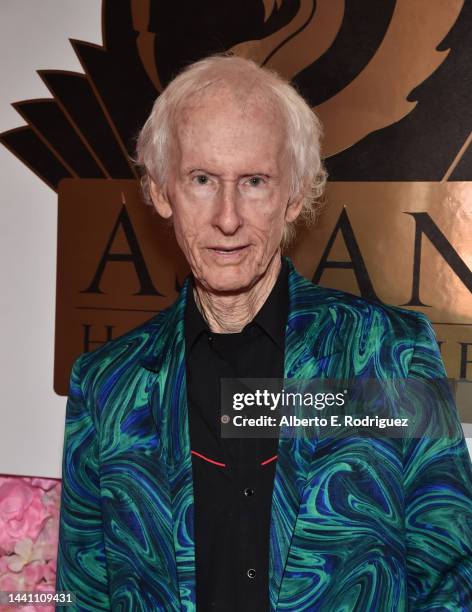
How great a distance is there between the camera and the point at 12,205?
1807 millimetres

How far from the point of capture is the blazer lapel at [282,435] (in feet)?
3.46

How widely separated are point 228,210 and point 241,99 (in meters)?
0.18

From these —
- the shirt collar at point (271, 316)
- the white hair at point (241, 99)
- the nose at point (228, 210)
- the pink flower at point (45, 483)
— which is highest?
the white hair at point (241, 99)

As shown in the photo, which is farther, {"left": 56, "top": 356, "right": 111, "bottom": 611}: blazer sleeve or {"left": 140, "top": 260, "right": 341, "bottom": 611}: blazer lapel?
{"left": 56, "top": 356, "right": 111, "bottom": 611}: blazer sleeve

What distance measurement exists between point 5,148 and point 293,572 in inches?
50.0

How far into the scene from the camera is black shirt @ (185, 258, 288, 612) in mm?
1080

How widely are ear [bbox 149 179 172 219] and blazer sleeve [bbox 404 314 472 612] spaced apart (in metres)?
0.47

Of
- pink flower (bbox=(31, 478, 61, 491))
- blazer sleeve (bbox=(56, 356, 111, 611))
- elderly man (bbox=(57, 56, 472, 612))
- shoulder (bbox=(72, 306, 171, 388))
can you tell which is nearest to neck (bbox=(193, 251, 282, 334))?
elderly man (bbox=(57, 56, 472, 612))

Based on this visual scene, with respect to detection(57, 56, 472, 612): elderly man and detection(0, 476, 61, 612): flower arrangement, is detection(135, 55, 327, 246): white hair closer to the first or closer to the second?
detection(57, 56, 472, 612): elderly man

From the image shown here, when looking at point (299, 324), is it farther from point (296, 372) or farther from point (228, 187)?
point (228, 187)

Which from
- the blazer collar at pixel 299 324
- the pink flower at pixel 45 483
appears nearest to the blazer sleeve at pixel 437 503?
the blazer collar at pixel 299 324

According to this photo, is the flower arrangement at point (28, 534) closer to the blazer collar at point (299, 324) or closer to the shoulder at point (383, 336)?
the blazer collar at point (299, 324)

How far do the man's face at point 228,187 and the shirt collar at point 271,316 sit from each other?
2.4 inches

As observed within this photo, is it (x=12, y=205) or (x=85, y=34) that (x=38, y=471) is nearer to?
(x=12, y=205)
